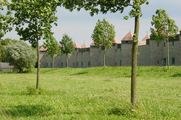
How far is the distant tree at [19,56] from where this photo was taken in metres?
51.0

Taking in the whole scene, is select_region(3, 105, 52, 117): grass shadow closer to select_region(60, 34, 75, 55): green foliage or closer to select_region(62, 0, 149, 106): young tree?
select_region(62, 0, 149, 106): young tree

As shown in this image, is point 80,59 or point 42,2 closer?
point 42,2

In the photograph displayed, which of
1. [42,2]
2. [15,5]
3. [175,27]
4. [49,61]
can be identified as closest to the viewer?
[42,2]

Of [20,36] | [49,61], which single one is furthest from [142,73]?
[49,61]

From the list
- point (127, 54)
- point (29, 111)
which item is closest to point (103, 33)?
point (127, 54)

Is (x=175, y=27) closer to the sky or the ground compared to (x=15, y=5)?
closer to the sky

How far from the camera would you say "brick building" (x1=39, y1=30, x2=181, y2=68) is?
41.6 m

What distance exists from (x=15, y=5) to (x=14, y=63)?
1773 inches

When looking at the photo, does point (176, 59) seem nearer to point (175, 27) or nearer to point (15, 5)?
point (175, 27)

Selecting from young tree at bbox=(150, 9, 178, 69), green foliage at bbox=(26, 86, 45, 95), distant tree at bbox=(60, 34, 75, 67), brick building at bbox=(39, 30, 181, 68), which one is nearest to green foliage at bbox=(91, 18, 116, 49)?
brick building at bbox=(39, 30, 181, 68)

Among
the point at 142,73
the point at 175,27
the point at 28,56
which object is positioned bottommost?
the point at 142,73

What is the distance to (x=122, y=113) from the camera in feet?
22.1

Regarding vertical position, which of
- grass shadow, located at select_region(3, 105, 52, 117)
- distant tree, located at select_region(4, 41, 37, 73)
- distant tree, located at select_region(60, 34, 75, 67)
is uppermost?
distant tree, located at select_region(60, 34, 75, 67)

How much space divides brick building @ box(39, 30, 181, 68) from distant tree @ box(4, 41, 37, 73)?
20.9 meters
